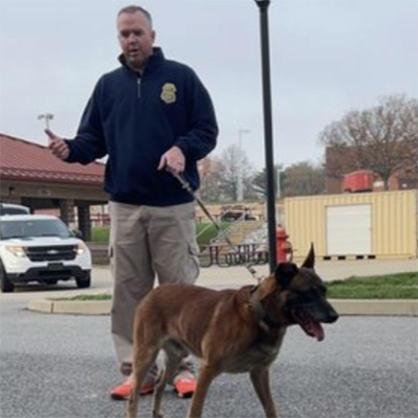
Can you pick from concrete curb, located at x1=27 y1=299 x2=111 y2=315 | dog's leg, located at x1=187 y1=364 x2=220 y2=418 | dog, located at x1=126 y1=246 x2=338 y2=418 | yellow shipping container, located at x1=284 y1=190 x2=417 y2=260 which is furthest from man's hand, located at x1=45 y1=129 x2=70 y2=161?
yellow shipping container, located at x1=284 y1=190 x2=417 y2=260

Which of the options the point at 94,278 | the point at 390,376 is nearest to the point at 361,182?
the point at 94,278

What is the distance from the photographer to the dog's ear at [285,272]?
3916 mm

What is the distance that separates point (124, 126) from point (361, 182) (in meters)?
30.4

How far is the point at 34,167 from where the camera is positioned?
103ft

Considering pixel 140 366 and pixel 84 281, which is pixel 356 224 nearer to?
pixel 84 281

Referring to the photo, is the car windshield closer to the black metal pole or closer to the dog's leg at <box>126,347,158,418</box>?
the black metal pole

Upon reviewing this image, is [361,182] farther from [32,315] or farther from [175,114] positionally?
[175,114]

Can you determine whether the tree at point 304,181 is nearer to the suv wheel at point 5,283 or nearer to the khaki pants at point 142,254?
the suv wheel at point 5,283

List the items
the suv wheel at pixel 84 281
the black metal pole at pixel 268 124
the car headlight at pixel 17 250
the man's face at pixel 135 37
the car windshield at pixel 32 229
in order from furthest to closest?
1. the car windshield at pixel 32 229
2. the suv wheel at pixel 84 281
3. the car headlight at pixel 17 250
4. the black metal pole at pixel 268 124
5. the man's face at pixel 135 37

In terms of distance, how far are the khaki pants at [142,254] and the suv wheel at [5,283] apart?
13.5m

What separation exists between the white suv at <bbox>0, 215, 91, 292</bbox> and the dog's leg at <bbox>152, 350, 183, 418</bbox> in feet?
44.6

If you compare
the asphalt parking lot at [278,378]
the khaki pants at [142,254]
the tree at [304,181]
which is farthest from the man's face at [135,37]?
the tree at [304,181]

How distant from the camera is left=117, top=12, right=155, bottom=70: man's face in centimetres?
488

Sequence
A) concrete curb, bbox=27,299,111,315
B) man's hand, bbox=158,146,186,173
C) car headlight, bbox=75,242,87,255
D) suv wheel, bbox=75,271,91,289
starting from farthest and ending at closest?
suv wheel, bbox=75,271,91,289 < car headlight, bbox=75,242,87,255 < concrete curb, bbox=27,299,111,315 < man's hand, bbox=158,146,186,173
